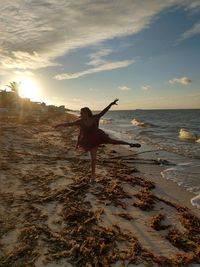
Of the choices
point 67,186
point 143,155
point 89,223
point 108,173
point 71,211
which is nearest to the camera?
point 89,223

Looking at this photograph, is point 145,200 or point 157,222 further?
point 145,200

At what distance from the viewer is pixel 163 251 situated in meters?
5.79

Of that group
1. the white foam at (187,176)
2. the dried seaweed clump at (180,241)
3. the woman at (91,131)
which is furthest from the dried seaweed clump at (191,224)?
the woman at (91,131)

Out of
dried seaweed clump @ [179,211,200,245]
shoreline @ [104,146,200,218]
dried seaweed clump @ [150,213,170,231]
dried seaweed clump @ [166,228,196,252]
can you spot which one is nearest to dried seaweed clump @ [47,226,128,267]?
dried seaweed clump @ [150,213,170,231]

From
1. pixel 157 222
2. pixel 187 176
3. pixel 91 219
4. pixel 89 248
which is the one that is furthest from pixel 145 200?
pixel 187 176

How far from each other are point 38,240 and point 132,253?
1.84 meters

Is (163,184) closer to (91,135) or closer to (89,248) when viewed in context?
(91,135)

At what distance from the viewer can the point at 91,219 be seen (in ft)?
22.4

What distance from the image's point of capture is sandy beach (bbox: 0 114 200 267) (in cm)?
543

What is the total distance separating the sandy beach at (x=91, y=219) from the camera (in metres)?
5.43

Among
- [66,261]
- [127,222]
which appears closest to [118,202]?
[127,222]

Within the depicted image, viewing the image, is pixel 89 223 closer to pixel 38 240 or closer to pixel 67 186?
Result: pixel 38 240

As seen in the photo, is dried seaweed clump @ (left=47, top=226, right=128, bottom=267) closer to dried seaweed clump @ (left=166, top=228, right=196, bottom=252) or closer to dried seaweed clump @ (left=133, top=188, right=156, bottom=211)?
dried seaweed clump @ (left=166, top=228, right=196, bottom=252)

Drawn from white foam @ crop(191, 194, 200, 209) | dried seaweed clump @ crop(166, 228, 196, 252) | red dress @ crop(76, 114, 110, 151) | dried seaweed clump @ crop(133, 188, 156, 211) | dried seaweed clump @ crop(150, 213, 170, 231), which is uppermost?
red dress @ crop(76, 114, 110, 151)
